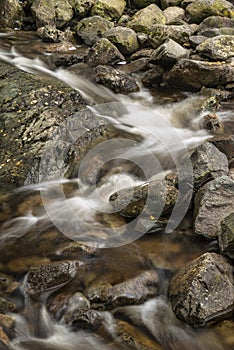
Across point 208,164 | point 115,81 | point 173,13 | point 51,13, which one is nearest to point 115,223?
point 208,164

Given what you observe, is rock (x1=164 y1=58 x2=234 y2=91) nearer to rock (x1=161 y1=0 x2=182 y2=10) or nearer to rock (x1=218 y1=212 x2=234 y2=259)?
rock (x1=218 y1=212 x2=234 y2=259)

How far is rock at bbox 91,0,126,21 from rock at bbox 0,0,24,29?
95.3 inches

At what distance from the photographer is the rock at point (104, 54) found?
378 inches

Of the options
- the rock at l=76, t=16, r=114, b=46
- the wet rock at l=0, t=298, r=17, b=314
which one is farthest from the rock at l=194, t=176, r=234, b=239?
the rock at l=76, t=16, r=114, b=46

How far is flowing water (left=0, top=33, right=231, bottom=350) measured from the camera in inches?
141

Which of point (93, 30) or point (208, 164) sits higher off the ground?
point (93, 30)

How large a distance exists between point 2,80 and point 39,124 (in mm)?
1557

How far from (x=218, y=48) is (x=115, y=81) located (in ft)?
8.87

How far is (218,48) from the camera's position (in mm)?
8945

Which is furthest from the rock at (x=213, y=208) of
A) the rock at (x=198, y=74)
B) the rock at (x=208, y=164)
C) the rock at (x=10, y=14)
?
the rock at (x=10, y=14)

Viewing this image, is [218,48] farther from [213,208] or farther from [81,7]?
[213,208]

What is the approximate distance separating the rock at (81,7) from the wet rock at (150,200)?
885cm

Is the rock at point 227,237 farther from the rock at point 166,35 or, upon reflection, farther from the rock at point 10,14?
the rock at point 10,14

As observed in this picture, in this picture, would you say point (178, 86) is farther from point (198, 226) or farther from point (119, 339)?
point (119, 339)
